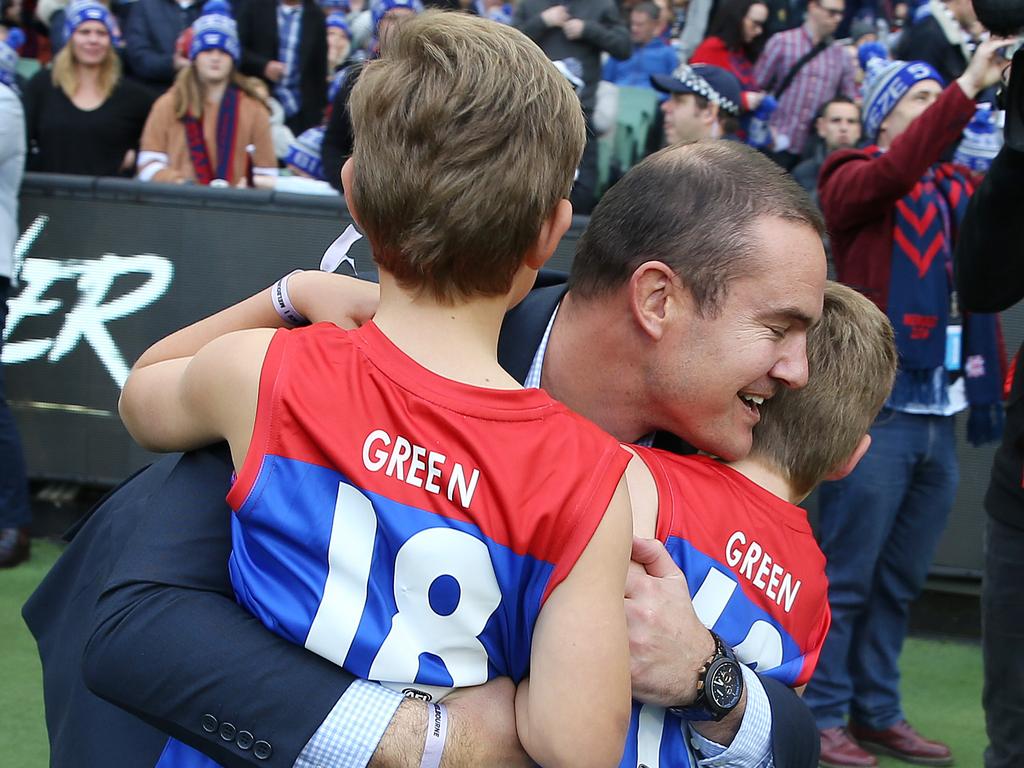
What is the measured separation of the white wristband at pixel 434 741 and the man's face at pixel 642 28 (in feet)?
27.2

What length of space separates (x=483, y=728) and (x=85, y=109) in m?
6.03

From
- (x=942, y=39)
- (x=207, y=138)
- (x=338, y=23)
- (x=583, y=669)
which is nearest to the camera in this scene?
(x=583, y=669)

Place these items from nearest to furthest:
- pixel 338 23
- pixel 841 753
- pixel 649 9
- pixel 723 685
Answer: pixel 723 685, pixel 841 753, pixel 649 9, pixel 338 23

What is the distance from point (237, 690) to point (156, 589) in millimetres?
155

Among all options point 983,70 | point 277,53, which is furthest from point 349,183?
point 277,53

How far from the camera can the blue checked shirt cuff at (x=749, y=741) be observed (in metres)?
1.58

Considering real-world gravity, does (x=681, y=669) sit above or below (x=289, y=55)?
above

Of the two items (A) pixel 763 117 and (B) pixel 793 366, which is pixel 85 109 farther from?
(B) pixel 793 366

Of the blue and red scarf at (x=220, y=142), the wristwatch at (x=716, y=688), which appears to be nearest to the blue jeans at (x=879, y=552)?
the wristwatch at (x=716, y=688)

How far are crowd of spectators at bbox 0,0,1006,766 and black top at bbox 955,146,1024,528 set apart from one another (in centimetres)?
119

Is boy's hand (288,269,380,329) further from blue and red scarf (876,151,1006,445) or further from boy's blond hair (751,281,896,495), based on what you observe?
blue and red scarf (876,151,1006,445)

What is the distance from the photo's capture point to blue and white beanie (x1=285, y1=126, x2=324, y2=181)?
6539mm

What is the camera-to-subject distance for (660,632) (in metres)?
1.51

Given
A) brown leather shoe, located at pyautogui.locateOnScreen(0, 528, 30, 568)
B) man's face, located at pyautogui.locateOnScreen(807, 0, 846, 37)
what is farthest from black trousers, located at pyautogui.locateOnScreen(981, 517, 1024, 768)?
man's face, located at pyautogui.locateOnScreen(807, 0, 846, 37)
